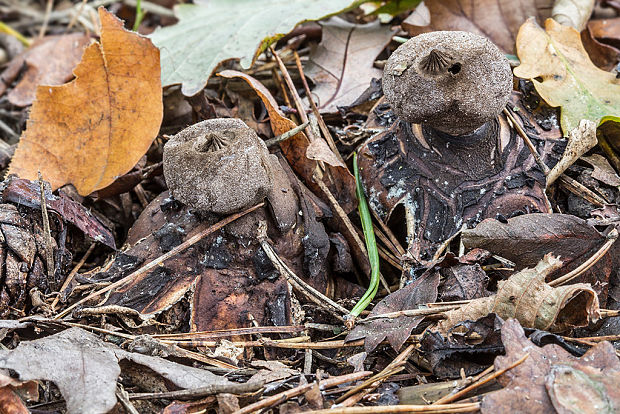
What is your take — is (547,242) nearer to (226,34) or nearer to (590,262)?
(590,262)

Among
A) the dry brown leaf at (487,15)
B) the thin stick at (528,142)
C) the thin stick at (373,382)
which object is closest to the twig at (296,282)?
the thin stick at (373,382)

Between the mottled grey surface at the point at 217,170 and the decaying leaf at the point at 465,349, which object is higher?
the mottled grey surface at the point at 217,170

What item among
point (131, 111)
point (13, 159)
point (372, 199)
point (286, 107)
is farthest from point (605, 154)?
point (13, 159)

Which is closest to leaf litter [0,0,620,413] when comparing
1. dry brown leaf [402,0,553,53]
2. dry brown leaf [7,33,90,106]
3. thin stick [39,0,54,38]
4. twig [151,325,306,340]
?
twig [151,325,306,340]

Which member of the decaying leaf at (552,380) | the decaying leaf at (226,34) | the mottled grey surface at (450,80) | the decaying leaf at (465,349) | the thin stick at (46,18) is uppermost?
→ the mottled grey surface at (450,80)

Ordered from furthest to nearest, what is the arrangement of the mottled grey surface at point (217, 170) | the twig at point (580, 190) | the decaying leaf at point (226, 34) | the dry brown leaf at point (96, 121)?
the decaying leaf at point (226, 34)
the dry brown leaf at point (96, 121)
the twig at point (580, 190)
the mottled grey surface at point (217, 170)

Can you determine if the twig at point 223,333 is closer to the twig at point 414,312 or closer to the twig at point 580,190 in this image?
the twig at point 414,312

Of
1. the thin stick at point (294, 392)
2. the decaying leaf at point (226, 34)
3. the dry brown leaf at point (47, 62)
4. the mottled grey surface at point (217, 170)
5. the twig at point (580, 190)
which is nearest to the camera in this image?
the thin stick at point (294, 392)
